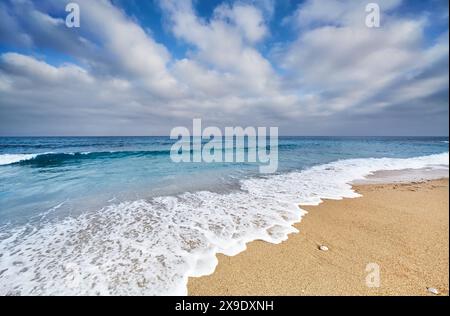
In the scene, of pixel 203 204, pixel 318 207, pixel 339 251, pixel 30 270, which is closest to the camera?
pixel 30 270

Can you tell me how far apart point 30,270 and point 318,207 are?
6.38 m

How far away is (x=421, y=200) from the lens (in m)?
5.98

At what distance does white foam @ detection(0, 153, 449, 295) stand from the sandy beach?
36 centimetres

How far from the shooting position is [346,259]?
10.2 ft

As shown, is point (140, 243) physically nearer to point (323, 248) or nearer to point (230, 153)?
point (323, 248)

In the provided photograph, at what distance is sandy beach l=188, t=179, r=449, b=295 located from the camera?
8.40 ft

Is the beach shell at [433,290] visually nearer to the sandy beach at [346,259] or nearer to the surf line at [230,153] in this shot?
the sandy beach at [346,259]

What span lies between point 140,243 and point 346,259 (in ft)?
12.2

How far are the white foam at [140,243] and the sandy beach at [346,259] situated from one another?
358 mm

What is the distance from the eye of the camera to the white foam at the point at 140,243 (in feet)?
8.91

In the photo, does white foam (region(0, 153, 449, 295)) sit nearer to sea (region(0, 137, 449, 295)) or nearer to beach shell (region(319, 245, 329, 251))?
sea (region(0, 137, 449, 295))

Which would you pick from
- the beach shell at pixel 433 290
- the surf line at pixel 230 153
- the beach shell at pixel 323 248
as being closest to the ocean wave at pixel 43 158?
the surf line at pixel 230 153

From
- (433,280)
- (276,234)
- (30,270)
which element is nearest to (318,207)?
(276,234)
